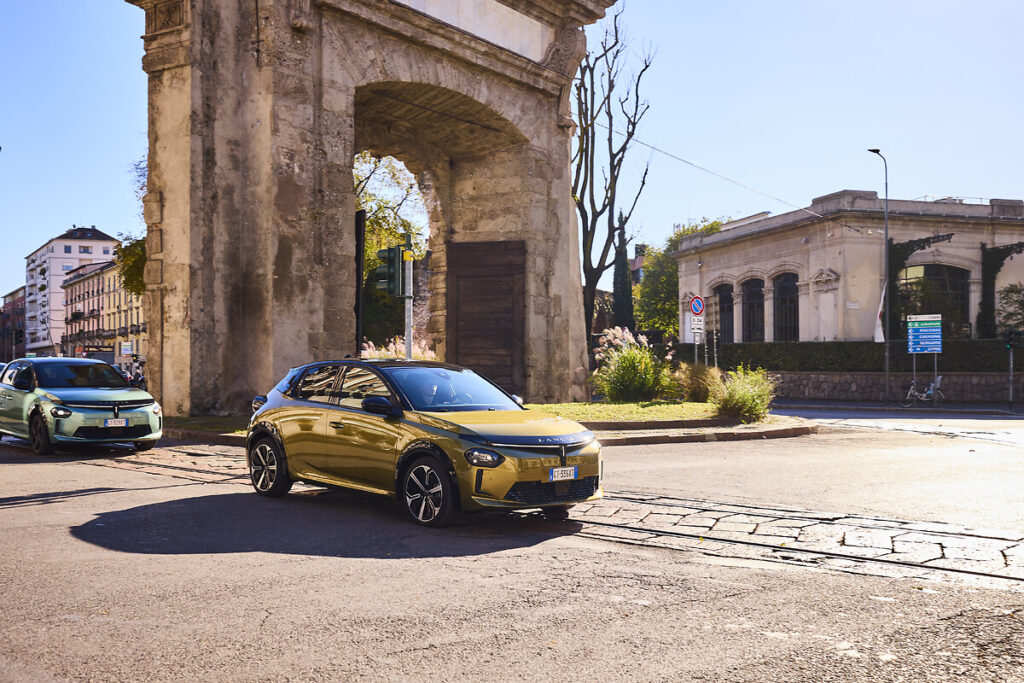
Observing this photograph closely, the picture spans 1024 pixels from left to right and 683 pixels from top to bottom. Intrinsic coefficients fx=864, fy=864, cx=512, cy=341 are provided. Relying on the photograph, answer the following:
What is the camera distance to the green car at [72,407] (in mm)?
13086

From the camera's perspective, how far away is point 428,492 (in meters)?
7.48

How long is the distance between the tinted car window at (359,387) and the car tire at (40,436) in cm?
708

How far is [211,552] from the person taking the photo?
634 cm

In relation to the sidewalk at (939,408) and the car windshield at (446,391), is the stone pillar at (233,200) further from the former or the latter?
the sidewalk at (939,408)

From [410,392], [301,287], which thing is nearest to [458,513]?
[410,392]

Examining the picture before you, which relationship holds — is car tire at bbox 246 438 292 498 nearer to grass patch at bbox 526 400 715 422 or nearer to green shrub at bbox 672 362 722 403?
grass patch at bbox 526 400 715 422

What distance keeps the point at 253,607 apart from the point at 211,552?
5.30 ft

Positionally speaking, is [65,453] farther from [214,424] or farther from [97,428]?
[214,424]

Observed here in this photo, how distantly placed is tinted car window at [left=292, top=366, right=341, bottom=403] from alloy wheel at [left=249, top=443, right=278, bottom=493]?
70 centimetres

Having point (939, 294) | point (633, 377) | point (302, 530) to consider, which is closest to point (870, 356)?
point (939, 294)

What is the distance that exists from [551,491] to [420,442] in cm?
122

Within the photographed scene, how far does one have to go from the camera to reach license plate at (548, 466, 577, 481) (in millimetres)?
7426

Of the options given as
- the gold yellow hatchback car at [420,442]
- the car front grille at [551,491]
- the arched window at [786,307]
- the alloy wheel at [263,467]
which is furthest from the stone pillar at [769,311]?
the car front grille at [551,491]

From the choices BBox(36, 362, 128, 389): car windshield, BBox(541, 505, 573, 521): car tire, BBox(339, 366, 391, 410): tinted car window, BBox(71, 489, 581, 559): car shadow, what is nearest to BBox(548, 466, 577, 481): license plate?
BBox(71, 489, 581, 559): car shadow
